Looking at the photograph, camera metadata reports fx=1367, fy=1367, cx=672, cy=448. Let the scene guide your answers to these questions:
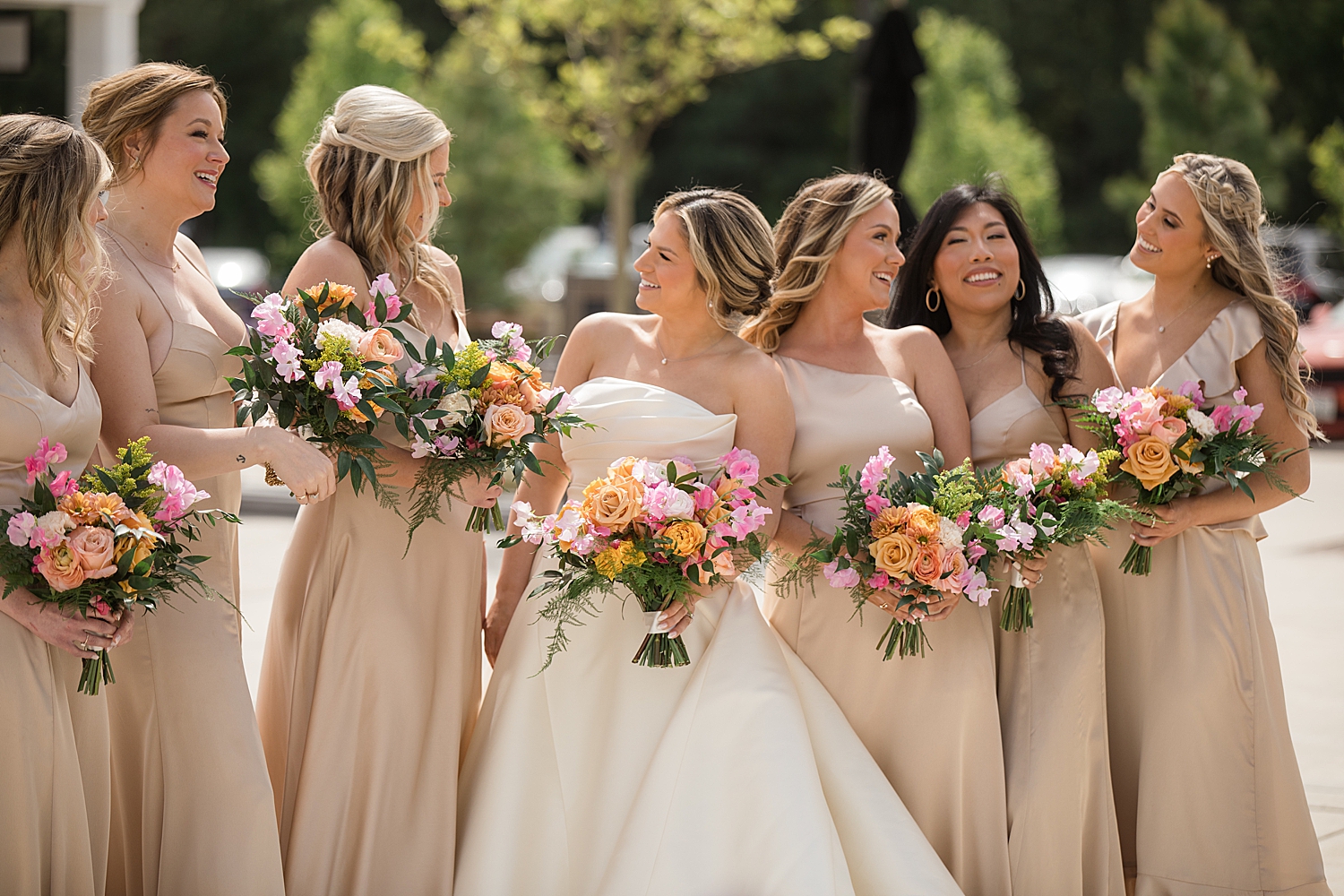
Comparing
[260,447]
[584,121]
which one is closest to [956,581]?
[260,447]

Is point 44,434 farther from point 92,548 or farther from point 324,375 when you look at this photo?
point 324,375

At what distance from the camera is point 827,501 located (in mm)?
4477

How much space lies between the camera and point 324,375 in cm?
362

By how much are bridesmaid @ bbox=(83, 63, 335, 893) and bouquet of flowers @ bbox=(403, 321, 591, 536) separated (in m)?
0.33

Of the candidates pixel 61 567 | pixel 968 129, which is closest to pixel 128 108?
pixel 61 567

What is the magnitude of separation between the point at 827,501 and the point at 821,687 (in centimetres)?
60

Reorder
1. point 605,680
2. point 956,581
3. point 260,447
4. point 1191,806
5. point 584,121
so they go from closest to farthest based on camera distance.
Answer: point 260,447 < point 956,581 < point 605,680 < point 1191,806 < point 584,121

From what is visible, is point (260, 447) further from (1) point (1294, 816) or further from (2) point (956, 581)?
(1) point (1294, 816)

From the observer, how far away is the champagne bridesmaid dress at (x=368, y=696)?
4.16 meters

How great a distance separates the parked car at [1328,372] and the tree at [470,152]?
39.8 ft

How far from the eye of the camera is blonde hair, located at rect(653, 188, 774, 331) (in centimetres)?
437

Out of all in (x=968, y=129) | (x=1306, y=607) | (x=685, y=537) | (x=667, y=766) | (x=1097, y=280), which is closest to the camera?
(x=685, y=537)

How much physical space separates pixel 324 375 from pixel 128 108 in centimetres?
102

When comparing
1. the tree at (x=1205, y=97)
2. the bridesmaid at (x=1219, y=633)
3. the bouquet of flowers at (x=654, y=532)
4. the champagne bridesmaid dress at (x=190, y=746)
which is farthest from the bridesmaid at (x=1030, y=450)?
the tree at (x=1205, y=97)
